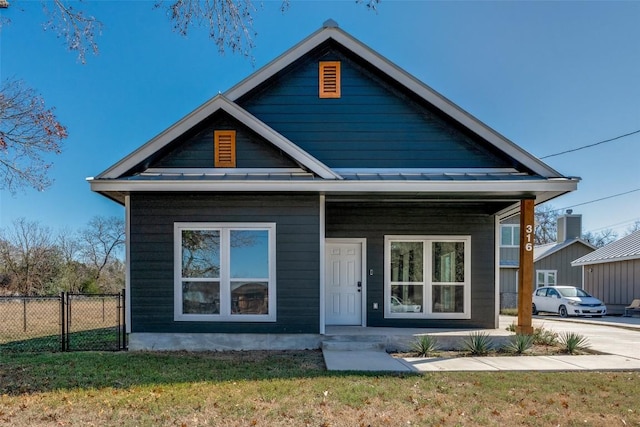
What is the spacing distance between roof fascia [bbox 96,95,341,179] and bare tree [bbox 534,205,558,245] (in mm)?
35747

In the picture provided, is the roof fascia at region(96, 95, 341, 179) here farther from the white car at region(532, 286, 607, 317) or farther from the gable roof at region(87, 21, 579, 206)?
the white car at region(532, 286, 607, 317)

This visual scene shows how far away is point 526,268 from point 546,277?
1729cm

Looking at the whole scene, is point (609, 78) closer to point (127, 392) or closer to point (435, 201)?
point (435, 201)

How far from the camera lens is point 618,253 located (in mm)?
18312

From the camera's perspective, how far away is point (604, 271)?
63.6 feet

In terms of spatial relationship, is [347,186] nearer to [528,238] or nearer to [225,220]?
[225,220]

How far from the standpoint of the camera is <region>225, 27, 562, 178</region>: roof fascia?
867cm

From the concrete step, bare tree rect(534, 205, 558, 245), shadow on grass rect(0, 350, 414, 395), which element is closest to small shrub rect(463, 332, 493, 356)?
the concrete step

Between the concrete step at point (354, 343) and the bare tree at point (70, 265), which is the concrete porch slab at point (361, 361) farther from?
the bare tree at point (70, 265)

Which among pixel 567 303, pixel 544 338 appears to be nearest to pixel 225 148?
pixel 544 338

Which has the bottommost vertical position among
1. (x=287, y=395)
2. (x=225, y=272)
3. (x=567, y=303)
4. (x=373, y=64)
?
(x=567, y=303)

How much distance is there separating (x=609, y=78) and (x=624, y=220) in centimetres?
3454

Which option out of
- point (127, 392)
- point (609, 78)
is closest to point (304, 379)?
point (127, 392)

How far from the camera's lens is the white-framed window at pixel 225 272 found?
305 inches
